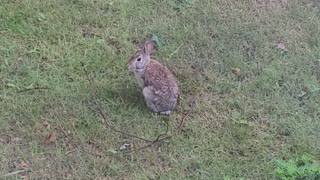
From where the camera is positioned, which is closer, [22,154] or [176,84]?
[22,154]

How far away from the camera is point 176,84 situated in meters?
5.52

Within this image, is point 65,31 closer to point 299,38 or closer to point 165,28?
point 165,28

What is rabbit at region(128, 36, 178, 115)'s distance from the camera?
5332 millimetres

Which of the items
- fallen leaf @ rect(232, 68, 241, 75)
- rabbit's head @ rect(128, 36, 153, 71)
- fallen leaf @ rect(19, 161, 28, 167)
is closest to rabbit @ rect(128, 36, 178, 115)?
rabbit's head @ rect(128, 36, 153, 71)

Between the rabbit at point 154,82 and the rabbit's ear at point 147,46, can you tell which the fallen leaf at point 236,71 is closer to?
the rabbit at point 154,82

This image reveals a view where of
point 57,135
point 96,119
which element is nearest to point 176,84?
point 96,119

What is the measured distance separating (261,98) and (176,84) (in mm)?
755

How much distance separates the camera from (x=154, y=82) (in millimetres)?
5363

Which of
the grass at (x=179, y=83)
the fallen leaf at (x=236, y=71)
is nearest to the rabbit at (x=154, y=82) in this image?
the grass at (x=179, y=83)

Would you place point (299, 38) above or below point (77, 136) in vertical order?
above

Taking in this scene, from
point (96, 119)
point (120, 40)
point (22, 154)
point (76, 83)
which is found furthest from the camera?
point (120, 40)

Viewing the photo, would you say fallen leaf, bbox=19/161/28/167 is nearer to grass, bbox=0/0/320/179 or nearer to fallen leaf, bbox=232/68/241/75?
grass, bbox=0/0/320/179

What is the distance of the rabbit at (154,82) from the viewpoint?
5.33 metres

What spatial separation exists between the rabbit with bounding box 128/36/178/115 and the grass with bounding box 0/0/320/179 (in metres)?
0.11
